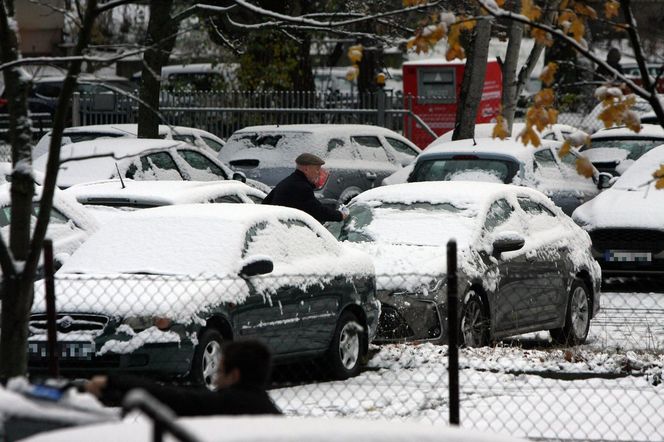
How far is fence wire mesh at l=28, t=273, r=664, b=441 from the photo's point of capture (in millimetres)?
8961

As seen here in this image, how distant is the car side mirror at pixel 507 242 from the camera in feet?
39.3

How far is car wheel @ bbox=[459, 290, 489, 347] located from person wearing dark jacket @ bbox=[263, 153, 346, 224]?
182cm

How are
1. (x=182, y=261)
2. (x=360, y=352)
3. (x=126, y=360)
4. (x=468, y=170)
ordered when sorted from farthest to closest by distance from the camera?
(x=468, y=170)
(x=360, y=352)
(x=182, y=261)
(x=126, y=360)

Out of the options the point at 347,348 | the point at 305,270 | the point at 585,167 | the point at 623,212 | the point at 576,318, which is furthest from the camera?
the point at 623,212

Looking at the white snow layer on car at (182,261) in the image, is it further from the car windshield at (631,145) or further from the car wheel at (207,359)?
the car windshield at (631,145)

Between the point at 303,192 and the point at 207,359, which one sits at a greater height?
the point at 303,192

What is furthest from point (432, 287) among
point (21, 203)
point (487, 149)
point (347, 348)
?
point (487, 149)

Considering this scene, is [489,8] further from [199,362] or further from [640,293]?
[640,293]

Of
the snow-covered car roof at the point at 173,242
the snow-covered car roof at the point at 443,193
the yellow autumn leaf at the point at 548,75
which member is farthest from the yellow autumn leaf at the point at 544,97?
the snow-covered car roof at the point at 443,193

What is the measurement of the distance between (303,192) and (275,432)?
915 centimetres

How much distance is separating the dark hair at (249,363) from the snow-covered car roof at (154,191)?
776 centimetres

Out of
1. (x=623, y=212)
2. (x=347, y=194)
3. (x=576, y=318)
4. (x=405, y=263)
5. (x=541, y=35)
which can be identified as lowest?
(x=347, y=194)

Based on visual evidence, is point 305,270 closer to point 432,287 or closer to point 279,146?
point 432,287

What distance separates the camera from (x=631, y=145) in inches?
825
